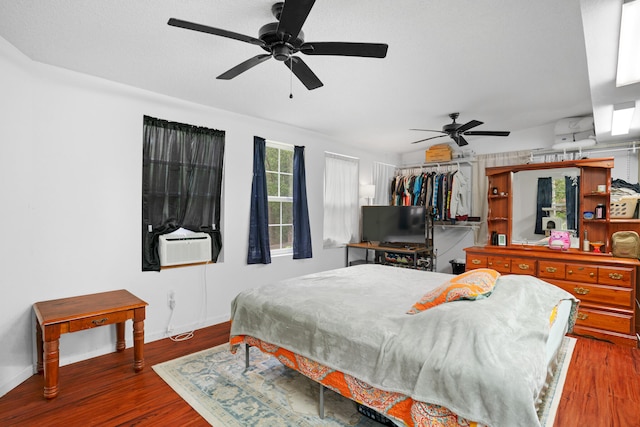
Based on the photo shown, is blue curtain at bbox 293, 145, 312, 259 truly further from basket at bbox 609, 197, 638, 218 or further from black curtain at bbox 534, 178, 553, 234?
basket at bbox 609, 197, 638, 218

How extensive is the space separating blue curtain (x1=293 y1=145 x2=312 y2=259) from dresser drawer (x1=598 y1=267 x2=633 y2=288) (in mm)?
3318

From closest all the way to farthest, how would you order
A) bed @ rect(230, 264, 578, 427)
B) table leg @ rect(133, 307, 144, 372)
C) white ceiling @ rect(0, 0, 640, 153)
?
bed @ rect(230, 264, 578, 427) < white ceiling @ rect(0, 0, 640, 153) < table leg @ rect(133, 307, 144, 372)

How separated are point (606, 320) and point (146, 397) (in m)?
4.10

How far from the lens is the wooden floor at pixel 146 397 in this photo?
6.57 feet

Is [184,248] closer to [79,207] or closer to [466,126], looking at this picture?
[79,207]

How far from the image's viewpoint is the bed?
1.29 m

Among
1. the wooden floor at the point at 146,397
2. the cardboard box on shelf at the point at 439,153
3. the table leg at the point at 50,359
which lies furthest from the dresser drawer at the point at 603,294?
the table leg at the point at 50,359

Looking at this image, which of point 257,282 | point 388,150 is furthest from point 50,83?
point 388,150

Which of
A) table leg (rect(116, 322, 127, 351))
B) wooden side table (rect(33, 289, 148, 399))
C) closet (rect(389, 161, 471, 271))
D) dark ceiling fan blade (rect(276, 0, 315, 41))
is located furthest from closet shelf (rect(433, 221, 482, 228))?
table leg (rect(116, 322, 127, 351))

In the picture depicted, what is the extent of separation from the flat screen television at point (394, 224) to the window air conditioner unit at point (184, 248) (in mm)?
2741

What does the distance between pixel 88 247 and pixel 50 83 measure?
1.39m

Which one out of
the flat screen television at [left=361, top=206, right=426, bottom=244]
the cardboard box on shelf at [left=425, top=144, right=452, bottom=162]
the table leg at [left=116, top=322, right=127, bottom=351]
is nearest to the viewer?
the table leg at [left=116, top=322, right=127, bottom=351]

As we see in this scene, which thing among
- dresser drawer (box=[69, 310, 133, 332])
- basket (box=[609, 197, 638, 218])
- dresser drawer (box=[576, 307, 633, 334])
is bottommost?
dresser drawer (box=[576, 307, 633, 334])

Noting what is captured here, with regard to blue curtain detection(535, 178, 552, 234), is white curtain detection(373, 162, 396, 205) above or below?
above
